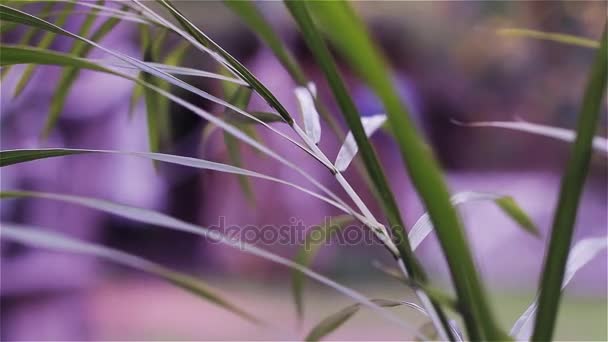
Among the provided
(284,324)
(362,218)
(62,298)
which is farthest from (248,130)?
(284,324)

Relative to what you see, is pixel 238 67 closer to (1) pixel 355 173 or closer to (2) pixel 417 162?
(2) pixel 417 162

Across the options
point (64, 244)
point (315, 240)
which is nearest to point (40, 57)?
point (64, 244)

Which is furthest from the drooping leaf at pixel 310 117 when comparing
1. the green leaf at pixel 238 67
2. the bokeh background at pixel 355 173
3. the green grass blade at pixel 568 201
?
the bokeh background at pixel 355 173

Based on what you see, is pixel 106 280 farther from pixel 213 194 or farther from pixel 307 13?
pixel 307 13

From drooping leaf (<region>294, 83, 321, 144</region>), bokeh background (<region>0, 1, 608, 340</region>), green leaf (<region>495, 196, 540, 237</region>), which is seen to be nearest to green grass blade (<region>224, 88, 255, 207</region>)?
drooping leaf (<region>294, 83, 321, 144</region>)

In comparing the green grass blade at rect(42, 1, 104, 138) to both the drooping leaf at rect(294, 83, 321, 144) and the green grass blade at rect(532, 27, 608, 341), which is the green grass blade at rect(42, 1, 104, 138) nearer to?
the drooping leaf at rect(294, 83, 321, 144)

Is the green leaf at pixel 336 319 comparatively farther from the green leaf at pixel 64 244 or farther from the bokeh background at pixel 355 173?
the bokeh background at pixel 355 173
